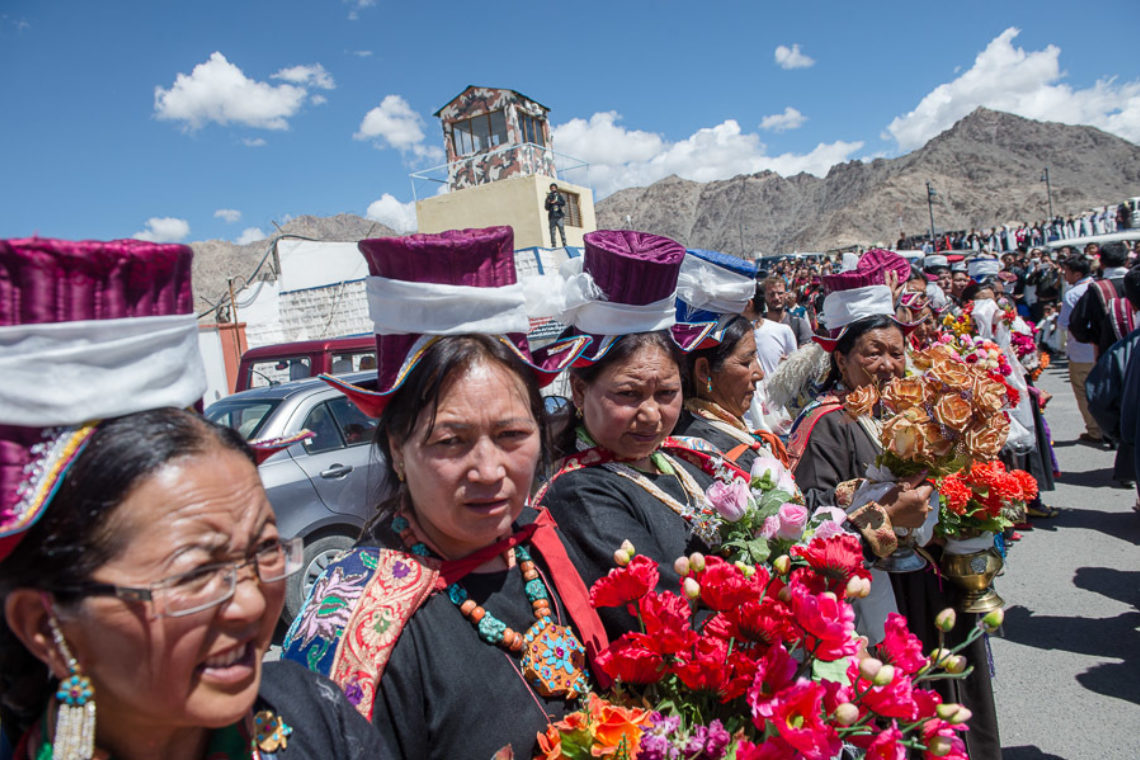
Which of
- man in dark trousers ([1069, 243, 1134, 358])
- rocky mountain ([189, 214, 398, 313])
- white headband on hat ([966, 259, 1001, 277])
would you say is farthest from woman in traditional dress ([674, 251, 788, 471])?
rocky mountain ([189, 214, 398, 313])

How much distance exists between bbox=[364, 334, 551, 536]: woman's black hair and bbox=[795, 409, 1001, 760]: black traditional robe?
1592mm

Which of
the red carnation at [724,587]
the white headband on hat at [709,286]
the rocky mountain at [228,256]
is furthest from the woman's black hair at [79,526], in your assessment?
the rocky mountain at [228,256]

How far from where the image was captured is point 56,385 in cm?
95

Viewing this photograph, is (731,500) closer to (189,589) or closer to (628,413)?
(628,413)

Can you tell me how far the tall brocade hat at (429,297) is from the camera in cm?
162

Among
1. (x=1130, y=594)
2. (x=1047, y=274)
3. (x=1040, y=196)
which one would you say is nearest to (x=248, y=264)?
(x=1047, y=274)

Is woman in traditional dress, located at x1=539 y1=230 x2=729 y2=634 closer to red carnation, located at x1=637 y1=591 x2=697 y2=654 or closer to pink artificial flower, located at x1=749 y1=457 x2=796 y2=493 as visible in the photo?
pink artificial flower, located at x1=749 y1=457 x2=796 y2=493

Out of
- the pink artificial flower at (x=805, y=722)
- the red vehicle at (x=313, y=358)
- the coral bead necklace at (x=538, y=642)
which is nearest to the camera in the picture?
the pink artificial flower at (x=805, y=722)

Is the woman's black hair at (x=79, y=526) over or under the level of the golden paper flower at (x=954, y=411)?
over

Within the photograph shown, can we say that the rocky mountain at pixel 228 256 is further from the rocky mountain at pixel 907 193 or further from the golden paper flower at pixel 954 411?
the golden paper flower at pixel 954 411

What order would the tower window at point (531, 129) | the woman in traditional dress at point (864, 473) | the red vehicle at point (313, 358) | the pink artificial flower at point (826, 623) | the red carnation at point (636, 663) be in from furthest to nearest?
1. the tower window at point (531, 129)
2. the red vehicle at point (313, 358)
3. the woman in traditional dress at point (864, 473)
4. the red carnation at point (636, 663)
5. the pink artificial flower at point (826, 623)

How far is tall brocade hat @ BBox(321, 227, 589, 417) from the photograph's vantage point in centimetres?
162

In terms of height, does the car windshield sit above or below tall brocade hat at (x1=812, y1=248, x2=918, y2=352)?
below

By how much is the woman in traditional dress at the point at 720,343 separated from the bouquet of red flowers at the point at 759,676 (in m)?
1.65
